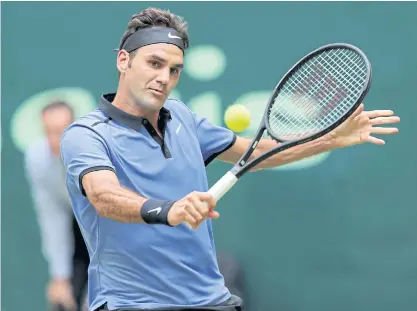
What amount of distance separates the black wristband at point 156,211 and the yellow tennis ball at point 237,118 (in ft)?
7.03

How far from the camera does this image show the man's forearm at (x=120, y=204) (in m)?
2.46

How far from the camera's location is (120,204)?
8.11 ft

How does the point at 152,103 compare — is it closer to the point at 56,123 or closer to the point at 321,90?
the point at 321,90

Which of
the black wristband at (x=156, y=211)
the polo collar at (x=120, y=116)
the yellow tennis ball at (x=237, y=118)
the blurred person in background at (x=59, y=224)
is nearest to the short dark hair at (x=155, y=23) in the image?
the polo collar at (x=120, y=116)

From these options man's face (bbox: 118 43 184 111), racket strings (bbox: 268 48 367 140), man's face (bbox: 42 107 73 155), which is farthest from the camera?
man's face (bbox: 42 107 73 155)

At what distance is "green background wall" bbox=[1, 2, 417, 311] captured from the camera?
4867mm

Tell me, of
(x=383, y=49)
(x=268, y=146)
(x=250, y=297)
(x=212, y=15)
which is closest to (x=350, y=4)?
(x=383, y=49)

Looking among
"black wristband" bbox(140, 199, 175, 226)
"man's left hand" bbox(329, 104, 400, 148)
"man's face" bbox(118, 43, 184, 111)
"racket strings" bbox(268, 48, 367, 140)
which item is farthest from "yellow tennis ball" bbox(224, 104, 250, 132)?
"black wristband" bbox(140, 199, 175, 226)

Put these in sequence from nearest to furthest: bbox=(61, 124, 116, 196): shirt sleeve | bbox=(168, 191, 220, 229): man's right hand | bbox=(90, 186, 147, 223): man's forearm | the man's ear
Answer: bbox=(168, 191, 220, 229): man's right hand
bbox=(90, 186, 147, 223): man's forearm
bbox=(61, 124, 116, 196): shirt sleeve
the man's ear

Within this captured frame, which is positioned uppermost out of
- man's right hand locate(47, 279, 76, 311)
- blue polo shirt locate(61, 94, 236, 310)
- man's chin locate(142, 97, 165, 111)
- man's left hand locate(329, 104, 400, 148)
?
man's chin locate(142, 97, 165, 111)

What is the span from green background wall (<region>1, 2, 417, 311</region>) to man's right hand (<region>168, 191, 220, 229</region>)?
2546 millimetres

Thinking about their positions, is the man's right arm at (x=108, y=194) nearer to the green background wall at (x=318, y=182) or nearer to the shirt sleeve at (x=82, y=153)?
the shirt sleeve at (x=82, y=153)

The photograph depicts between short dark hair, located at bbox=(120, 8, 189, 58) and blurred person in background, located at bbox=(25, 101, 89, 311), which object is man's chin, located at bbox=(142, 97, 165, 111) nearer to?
short dark hair, located at bbox=(120, 8, 189, 58)

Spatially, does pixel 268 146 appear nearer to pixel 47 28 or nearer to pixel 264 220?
pixel 264 220
